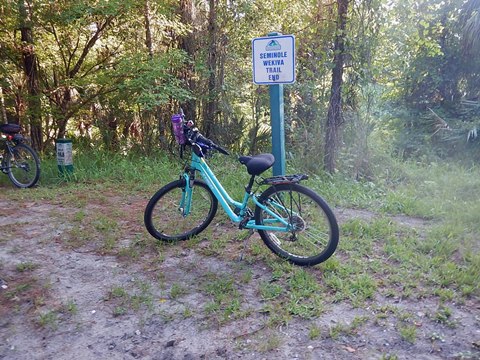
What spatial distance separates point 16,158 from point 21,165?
0.53 feet

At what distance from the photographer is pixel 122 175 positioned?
646 centimetres

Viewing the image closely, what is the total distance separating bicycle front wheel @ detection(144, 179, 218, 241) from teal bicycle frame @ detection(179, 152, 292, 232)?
5 centimetres

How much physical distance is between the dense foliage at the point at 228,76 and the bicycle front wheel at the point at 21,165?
1559mm

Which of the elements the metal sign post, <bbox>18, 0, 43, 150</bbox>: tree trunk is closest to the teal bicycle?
the metal sign post

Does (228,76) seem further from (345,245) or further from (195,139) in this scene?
(345,245)

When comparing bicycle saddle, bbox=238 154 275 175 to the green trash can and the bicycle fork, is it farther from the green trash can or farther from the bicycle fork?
the green trash can

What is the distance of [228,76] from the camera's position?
8180 millimetres

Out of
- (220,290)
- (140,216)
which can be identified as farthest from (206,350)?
(140,216)

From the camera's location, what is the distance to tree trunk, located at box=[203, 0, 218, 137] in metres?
7.82

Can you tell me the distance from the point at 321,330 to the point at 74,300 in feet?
5.97

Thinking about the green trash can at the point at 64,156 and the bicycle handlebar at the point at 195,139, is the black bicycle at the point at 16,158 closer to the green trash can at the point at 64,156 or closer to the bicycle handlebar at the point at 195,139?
the green trash can at the point at 64,156

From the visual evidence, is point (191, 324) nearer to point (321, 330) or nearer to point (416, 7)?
point (321, 330)

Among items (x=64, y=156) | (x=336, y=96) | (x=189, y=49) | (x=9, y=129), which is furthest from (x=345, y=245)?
(x=189, y=49)

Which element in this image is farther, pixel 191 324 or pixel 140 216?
pixel 140 216
